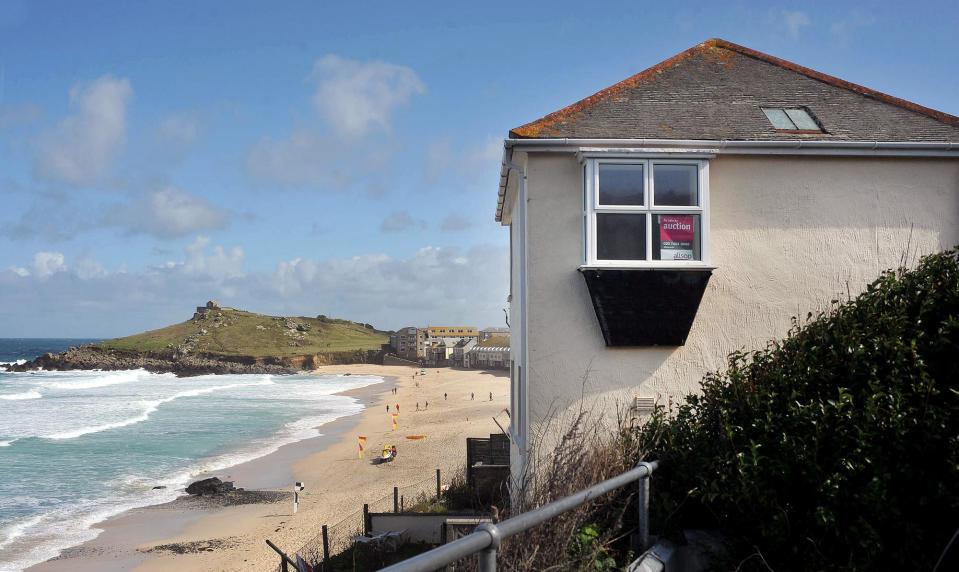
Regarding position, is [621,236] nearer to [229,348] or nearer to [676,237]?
[676,237]

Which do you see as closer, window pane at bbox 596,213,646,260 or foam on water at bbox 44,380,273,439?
window pane at bbox 596,213,646,260

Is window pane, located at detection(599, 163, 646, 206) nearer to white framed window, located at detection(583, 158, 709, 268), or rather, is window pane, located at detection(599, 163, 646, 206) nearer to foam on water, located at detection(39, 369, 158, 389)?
white framed window, located at detection(583, 158, 709, 268)

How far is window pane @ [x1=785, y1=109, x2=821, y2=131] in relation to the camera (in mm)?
8812

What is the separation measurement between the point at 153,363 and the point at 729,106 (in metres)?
115

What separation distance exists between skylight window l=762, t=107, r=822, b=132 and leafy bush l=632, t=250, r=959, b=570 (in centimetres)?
359

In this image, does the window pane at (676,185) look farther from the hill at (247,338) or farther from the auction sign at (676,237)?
the hill at (247,338)

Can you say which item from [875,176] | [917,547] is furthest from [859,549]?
[875,176]

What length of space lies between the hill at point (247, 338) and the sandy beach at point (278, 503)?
251ft

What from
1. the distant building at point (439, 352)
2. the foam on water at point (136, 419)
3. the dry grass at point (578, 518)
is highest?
the dry grass at point (578, 518)

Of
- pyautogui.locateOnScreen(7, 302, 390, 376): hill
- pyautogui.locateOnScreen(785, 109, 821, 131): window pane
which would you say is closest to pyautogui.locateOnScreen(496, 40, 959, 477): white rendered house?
pyautogui.locateOnScreen(785, 109, 821, 131): window pane

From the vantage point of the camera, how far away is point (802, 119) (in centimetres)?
902

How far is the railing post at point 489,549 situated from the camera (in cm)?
277

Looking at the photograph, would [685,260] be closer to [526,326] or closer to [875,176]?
[526,326]

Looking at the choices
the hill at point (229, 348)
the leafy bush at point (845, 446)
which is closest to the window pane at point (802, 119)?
the leafy bush at point (845, 446)
